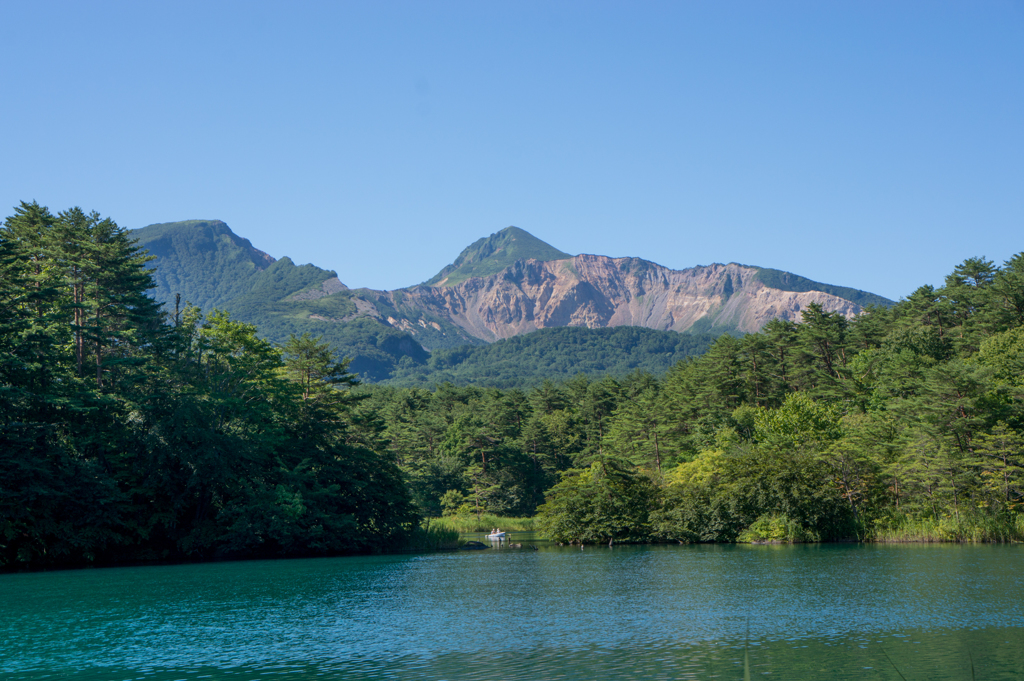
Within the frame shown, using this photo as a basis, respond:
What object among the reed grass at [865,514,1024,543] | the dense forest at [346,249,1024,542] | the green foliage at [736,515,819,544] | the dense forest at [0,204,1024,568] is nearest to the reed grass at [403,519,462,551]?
the dense forest at [0,204,1024,568]

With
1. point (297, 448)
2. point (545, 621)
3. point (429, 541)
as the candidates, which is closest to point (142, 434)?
point (297, 448)

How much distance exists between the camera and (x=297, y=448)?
57906 mm

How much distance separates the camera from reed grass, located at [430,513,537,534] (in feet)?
274

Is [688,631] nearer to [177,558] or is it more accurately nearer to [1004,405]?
[1004,405]

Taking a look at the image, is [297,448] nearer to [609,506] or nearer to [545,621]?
[609,506]

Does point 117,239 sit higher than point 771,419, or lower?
higher

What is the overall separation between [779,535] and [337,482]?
96.4ft

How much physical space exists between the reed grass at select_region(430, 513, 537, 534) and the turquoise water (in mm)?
40866

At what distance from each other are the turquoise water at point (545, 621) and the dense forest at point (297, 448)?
5.53 m

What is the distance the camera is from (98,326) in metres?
48.7

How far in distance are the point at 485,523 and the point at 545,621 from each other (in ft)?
196

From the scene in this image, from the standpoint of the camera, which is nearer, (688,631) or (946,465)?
(688,631)

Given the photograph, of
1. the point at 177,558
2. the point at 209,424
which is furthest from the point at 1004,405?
the point at 177,558

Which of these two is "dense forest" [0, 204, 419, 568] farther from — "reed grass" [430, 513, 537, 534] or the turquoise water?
"reed grass" [430, 513, 537, 534]
